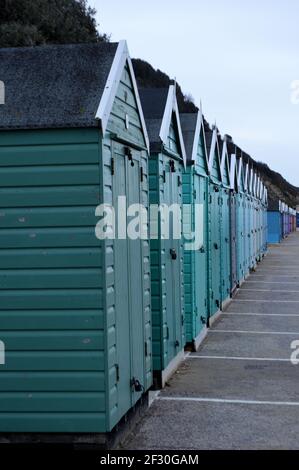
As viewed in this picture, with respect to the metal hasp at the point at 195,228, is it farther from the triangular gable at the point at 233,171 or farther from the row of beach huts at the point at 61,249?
the triangular gable at the point at 233,171

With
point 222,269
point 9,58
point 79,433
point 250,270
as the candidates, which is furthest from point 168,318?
point 250,270

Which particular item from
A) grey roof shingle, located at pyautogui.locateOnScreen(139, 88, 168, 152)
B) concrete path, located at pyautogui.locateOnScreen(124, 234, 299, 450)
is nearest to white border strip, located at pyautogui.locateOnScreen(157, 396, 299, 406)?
concrete path, located at pyautogui.locateOnScreen(124, 234, 299, 450)

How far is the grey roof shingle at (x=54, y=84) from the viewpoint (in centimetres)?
574

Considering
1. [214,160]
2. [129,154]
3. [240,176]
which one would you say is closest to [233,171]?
[240,176]

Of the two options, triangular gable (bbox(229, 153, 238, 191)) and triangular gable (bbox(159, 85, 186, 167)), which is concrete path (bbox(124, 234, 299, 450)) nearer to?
triangular gable (bbox(159, 85, 186, 167))

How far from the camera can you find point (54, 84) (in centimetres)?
601

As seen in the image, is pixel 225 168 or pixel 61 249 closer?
pixel 61 249

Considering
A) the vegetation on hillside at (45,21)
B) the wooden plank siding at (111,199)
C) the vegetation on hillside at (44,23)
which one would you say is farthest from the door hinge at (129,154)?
the vegetation on hillside at (45,21)

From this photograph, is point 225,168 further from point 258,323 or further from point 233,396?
point 233,396

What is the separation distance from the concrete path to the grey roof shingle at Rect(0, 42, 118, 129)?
282 cm

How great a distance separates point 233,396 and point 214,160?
24.5 ft

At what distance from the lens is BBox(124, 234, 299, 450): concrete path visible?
257 inches

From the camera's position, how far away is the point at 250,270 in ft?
85.0

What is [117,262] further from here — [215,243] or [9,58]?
[215,243]
